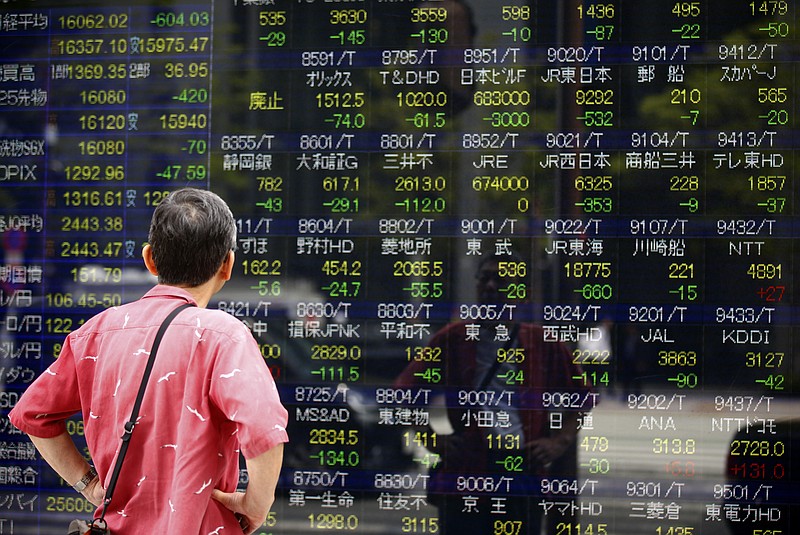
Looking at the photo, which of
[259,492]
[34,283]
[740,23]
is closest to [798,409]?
[740,23]

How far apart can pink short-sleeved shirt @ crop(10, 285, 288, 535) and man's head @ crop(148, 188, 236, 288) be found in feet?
0.21

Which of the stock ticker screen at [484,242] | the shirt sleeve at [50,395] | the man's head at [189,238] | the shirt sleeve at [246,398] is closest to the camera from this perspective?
the shirt sleeve at [246,398]

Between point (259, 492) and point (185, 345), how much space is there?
0.45 m

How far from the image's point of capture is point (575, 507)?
170 inches

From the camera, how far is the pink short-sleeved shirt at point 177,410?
101 inches

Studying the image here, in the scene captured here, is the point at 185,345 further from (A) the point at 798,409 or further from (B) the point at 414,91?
(A) the point at 798,409

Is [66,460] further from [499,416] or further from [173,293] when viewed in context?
[499,416]

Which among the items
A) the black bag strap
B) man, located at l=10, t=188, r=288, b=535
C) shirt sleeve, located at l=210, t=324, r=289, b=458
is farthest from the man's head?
shirt sleeve, located at l=210, t=324, r=289, b=458

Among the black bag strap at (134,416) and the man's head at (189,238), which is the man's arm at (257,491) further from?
the man's head at (189,238)

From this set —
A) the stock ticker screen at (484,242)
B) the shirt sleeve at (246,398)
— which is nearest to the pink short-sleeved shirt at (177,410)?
the shirt sleeve at (246,398)

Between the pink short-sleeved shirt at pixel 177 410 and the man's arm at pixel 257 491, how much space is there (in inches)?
1.1

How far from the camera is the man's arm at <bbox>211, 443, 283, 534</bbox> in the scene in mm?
2580

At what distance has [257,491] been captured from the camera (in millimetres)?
2623

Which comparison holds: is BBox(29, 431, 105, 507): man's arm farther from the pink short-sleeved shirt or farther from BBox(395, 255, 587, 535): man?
BBox(395, 255, 587, 535): man
